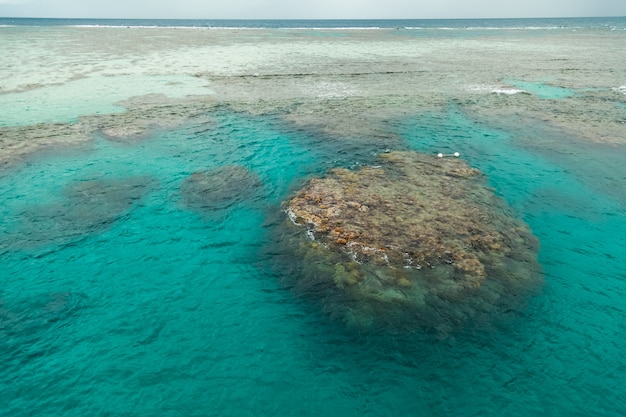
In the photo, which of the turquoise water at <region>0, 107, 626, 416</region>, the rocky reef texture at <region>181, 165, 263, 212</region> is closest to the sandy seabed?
the rocky reef texture at <region>181, 165, 263, 212</region>

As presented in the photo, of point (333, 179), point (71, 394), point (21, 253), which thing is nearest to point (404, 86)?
point (333, 179)

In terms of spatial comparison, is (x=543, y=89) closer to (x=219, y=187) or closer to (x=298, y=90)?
(x=298, y=90)

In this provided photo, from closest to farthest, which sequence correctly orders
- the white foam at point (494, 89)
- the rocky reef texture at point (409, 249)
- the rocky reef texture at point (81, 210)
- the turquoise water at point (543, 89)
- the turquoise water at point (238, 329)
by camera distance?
the turquoise water at point (238, 329) → the rocky reef texture at point (409, 249) → the rocky reef texture at point (81, 210) → the turquoise water at point (543, 89) → the white foam at point (494, 89)

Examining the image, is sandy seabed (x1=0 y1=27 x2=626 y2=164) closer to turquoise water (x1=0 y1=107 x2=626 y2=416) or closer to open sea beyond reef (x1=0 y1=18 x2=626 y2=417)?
open sea beyond reef (x1=0 y1=18 x2=626 y2=417)

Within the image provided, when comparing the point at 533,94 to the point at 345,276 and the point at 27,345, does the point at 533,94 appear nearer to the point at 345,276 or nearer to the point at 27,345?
the point at 345,276

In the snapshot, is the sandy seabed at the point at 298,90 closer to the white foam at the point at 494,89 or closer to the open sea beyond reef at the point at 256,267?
the white foam at the point at 494,89

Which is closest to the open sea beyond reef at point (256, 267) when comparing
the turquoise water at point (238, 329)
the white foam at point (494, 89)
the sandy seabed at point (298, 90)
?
the turquoise water at point (238, 329)

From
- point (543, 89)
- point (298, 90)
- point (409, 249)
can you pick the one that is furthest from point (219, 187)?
point (543, 89)
